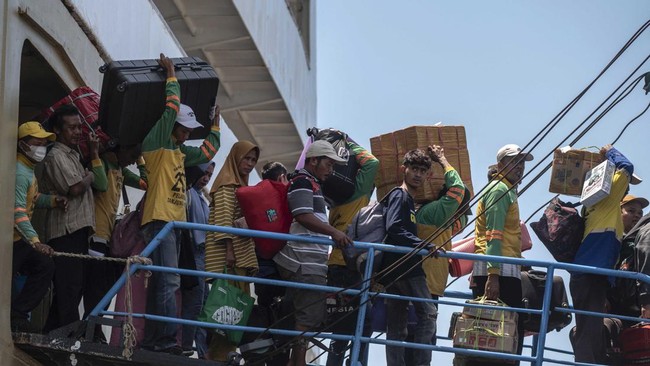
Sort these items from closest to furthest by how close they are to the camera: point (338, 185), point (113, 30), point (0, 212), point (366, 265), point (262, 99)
Answer: 1. point (0, 212)
2. point (366, 265)
3. point (338, 185)
4. point (113, 30)
5. point (262, 99)

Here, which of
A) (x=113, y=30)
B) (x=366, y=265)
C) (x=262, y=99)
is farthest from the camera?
(x=262, y=99)

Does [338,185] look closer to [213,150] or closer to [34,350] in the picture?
[213,150]

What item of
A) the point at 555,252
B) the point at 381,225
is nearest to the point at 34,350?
the point at 381,225

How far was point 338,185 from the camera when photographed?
38.1 feet

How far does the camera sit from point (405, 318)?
1102 cm

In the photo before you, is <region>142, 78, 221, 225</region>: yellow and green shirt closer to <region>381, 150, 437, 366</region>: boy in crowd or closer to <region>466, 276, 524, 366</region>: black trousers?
<region>381, 150, 437, 366</region>: boy in crowd

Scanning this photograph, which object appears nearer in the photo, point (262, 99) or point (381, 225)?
point (381, 225)

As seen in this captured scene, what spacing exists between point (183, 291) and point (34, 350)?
134 cm

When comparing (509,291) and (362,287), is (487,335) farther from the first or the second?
(362,287)

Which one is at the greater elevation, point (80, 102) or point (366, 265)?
point (80, 102)

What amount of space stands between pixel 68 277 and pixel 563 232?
409cm

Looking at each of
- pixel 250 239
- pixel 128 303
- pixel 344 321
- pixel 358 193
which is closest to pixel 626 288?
pixel 358 193

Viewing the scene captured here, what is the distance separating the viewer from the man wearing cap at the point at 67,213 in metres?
10.3

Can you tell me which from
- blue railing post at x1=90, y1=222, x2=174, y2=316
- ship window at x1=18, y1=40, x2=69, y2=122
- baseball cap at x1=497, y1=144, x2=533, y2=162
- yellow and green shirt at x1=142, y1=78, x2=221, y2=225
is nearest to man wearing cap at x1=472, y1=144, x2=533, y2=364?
baseball cap at x1=497, y1=144, x2=533, y2=162
